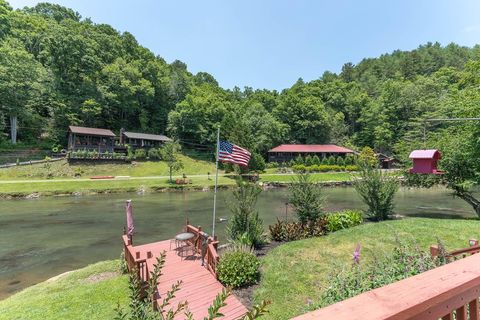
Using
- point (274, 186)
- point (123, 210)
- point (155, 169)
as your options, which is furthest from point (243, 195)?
point (155, 169)

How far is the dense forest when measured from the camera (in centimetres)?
4822

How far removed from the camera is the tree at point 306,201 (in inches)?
503

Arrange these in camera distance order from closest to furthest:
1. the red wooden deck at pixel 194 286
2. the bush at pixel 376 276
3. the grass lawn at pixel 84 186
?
the bush at pixel 376 276 → the red wooden deck at pixel 194 286 → the grass lawn at pixel 84 186

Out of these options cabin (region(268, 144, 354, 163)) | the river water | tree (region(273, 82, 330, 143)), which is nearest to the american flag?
the river water

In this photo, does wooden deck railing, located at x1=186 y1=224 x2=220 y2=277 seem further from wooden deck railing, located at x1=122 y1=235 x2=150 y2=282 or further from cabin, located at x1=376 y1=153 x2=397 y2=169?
cabin, located at x1=376 y1=153 x2=397 y2=169

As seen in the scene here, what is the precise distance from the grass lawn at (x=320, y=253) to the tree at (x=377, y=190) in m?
2.09

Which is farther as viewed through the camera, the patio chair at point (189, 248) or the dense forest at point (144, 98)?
the dense forest at point (144, 98)

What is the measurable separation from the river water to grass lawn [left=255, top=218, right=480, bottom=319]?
139 inches

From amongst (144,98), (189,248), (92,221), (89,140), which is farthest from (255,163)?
(189,248)

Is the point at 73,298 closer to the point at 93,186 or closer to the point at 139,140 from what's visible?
the point at 93,186

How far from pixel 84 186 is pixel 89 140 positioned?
18352 mm

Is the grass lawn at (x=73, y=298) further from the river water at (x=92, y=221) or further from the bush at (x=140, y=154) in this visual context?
the bush at (x=140, y=154)

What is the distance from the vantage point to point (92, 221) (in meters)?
19.2

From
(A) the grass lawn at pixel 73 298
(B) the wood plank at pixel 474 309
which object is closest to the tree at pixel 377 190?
(A) the grass lawn at pixel 73 298
